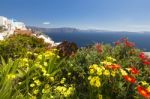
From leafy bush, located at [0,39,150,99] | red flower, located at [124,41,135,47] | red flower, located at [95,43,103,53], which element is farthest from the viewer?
red flower, located at [124,41,135,47]

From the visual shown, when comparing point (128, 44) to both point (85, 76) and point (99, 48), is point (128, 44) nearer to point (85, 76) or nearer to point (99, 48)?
point (99, 48)

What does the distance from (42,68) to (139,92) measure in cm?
270

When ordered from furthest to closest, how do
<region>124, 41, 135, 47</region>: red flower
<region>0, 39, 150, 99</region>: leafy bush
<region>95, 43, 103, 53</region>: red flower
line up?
<region>124, 41, 135, 47</region>: red flower
<region>95, 43, 103, 53</region>: red flower
<region>0, 39, 150, 99</region>: leafy bush

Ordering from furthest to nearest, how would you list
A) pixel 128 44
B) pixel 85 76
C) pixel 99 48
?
pixel 128 44
pixel 99 48
pixel 85 76

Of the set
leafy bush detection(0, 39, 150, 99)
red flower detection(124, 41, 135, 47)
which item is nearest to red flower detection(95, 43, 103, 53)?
leafy bush detection(0, 39, 150, 99)

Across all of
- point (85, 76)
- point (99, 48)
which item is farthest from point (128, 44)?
point (85, 76)

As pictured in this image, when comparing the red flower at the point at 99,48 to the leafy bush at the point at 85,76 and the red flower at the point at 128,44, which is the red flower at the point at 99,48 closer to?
the leafy bush at the point at 85,76

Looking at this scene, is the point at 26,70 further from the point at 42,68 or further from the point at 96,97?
the point at 96,97

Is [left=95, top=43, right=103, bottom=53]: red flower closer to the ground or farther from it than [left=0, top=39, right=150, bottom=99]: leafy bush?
farther from it

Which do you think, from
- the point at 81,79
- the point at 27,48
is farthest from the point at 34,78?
the point at 27,48

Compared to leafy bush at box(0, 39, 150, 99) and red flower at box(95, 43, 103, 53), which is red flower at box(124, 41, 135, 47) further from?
red flower at box(95, 43, 103, 53)

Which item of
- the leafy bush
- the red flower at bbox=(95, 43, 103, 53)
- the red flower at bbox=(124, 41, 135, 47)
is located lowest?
the leafy bush

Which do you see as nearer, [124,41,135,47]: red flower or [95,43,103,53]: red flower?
[95,43,103,53]: red flower

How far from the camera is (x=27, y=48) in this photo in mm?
13445
